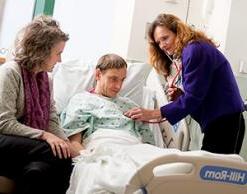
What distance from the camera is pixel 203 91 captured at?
6.88ft

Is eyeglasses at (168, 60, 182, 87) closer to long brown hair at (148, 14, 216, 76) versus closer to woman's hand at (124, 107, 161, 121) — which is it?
long brown hair at (148, 14, 216, 76)

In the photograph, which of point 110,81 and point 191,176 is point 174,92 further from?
point 191,176

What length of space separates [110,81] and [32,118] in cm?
58

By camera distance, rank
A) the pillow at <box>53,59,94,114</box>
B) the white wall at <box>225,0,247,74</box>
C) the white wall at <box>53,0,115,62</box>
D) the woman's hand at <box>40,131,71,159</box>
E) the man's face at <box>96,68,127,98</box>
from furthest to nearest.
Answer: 1. the white wall at <box>53,0,115,62</box>
2. the white wall at <box>225,0,247,74</box>
3. the pillow at <box>53,59,94,114</box>
4. the man's face at <box>96,68,127,98</box>
5. the woman's hand at <box>40,131,71,159</box>

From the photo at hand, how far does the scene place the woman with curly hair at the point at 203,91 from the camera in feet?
6.88

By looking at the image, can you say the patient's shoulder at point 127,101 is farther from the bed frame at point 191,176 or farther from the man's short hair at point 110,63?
the bed frame at point 191,176

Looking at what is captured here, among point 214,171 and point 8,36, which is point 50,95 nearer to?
point 214,171

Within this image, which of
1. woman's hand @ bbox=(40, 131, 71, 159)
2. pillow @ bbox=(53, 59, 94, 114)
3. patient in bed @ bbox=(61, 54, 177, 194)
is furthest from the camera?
pillow @ bbox=(53, 59, 94, 114)

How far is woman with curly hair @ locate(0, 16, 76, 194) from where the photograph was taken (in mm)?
1660

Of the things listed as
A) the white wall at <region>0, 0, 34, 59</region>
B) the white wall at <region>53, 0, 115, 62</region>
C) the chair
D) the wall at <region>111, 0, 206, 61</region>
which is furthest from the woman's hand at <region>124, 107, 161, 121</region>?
the white wall at <region>0, 0, 34, 59</region>

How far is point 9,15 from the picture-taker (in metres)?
3.43

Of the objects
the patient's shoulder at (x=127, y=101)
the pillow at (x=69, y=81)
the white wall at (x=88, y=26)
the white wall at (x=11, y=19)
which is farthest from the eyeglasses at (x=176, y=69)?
the white wall at (x=11, y=19)

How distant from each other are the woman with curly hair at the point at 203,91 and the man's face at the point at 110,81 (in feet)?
0.59

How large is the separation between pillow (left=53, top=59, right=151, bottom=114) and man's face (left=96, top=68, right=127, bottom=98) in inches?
7.0
